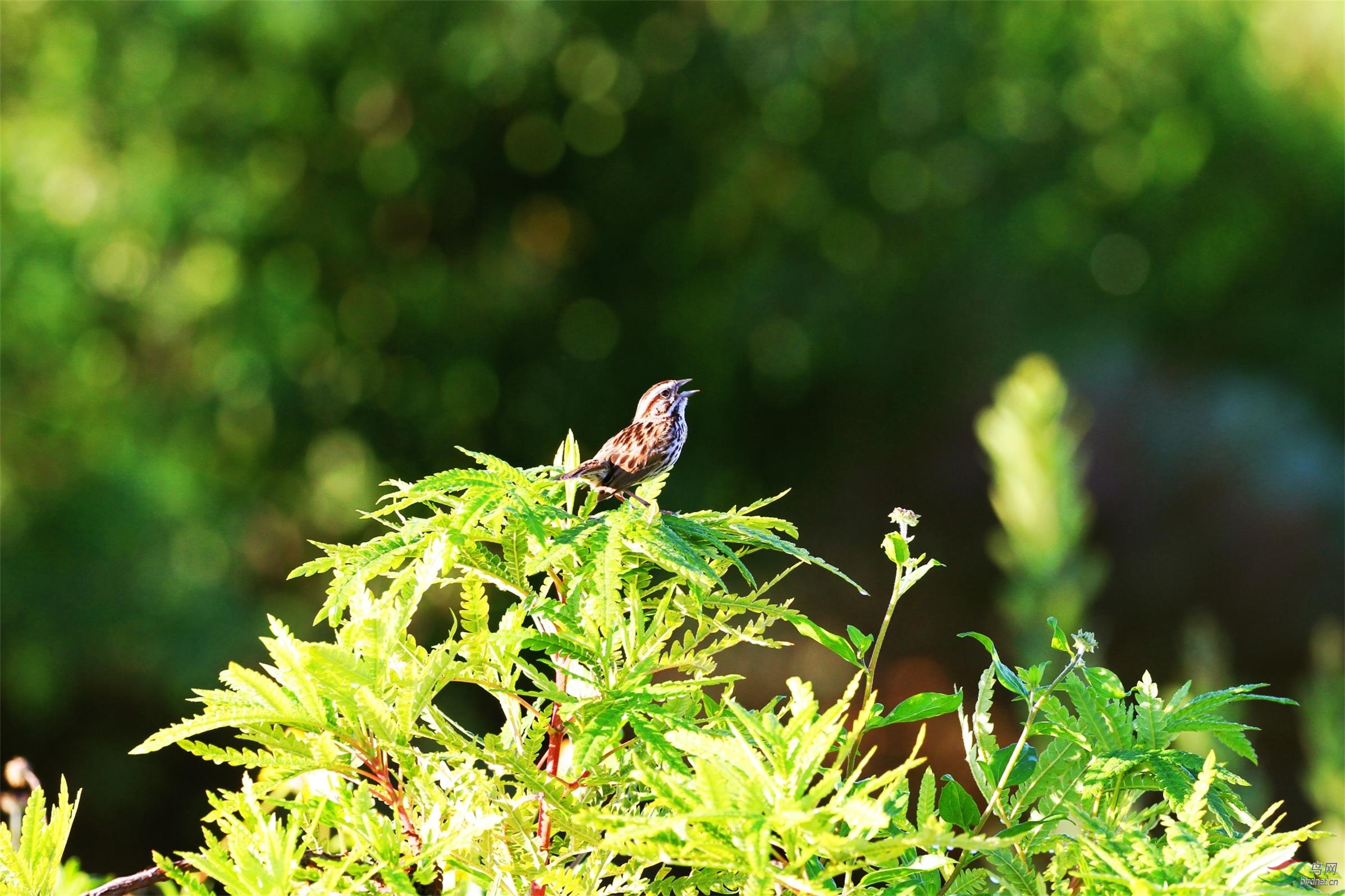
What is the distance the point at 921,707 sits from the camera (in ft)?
1.41

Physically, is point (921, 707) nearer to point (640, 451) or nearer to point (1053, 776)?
point (1053, 776)

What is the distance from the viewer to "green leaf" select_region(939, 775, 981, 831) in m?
0.43

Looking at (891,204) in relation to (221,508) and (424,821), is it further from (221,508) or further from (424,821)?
(424,821)

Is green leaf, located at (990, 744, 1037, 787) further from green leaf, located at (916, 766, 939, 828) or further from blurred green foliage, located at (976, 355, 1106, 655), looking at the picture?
blurred green foliage, located at (976, 355, 1106, 655)

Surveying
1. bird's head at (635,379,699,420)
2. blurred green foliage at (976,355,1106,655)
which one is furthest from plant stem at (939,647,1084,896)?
blurred green foliage at (976,355,1106,655)

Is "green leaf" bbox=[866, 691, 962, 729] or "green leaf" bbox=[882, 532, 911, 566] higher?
"green leaf" bbox=[882, 532, 911, 566]

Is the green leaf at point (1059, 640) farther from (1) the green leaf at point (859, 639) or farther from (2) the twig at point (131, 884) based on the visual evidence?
(2) the twig at point (131, 884)

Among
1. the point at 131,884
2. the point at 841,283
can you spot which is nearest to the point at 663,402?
the point at 131,884

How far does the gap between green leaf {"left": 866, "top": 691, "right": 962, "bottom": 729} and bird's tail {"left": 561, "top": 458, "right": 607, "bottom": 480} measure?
16cm

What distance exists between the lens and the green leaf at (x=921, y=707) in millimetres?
423

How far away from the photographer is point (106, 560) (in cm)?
275

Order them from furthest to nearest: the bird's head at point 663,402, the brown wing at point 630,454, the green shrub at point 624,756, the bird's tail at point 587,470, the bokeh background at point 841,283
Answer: the bokeh background at point 841,283 < the bird's head at point 663,402 < the brown wing at point 630,454 < the bird's tail at point 587,470 < the green shrub at point 624,756

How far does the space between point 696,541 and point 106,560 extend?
269 centimetres

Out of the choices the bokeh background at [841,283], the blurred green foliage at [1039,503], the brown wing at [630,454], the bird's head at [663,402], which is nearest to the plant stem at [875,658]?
the brown wing at [630,454]
